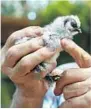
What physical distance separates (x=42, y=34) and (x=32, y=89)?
13cm

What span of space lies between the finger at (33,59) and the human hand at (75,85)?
39 mm

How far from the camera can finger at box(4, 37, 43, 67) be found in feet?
1.93

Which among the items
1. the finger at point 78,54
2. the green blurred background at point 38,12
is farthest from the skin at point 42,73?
the green blurred background at point 38,12

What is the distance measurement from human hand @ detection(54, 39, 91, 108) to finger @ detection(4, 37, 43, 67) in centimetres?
5

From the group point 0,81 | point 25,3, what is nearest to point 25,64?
point 0,81

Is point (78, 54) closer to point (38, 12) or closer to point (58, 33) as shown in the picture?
point (58, 33)

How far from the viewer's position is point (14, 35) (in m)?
0.64

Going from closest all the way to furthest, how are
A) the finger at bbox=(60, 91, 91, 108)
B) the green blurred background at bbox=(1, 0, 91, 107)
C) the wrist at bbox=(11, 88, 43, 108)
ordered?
the finger at bbox=(60, 91, 91, 108) → the wrist at bbox=(11, 88, 43, 108) → the green blurred background at bbox=(1, 0, 91, 107)

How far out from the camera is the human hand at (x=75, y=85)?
55 cm

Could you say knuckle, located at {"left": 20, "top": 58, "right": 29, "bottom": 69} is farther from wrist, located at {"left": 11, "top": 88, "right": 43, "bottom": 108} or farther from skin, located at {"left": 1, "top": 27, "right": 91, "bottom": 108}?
wrist, located at {"left": 11, "top": 88, "right": 43, "bottom": 108}

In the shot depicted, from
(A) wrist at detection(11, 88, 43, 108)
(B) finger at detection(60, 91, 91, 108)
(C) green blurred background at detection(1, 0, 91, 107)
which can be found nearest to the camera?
(B) finger at detection(60, 91, 91, 108)

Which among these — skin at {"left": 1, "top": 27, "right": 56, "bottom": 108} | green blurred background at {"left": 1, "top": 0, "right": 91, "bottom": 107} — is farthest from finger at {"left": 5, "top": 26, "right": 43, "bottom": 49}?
green blurred background at {"left": 1, "top": 0, "right": 91, "bottom": 107}

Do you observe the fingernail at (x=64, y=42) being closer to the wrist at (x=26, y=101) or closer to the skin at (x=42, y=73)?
the skin at (x=42, y=73)

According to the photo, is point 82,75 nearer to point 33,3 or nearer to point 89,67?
point 89,67
